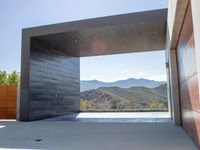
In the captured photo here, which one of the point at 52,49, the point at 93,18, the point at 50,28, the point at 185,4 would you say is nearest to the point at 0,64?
the point at 52,49

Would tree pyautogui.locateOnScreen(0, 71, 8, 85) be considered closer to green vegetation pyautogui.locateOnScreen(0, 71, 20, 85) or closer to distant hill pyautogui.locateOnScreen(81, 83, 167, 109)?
green vegetation pyautogui.locateOnScreen(0, 71, 20, 85)

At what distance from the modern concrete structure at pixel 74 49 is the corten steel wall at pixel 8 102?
125 centimetres

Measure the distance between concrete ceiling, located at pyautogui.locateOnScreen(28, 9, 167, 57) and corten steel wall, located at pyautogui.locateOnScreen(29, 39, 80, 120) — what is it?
0.56m

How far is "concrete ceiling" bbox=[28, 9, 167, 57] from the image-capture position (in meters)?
8.42

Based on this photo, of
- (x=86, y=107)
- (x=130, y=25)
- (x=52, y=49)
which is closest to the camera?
(x=130, y=25)

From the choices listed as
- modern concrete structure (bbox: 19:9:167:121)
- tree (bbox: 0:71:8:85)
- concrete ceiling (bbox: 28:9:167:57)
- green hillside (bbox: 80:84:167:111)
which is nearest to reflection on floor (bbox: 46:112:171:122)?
modern concrete structure (bbox: 19:9:167:121)

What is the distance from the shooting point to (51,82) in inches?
463

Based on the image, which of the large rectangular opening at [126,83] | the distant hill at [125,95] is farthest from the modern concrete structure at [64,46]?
the distant hill at [125,95]

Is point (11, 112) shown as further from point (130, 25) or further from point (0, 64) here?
point (0, 64)

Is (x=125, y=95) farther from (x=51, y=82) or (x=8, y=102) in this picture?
(x=8, y=102)

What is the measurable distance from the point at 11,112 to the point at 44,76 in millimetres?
2380

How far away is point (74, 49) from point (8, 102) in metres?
4.40

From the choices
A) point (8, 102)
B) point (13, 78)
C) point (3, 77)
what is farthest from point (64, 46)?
point (3, 77)

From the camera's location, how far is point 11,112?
11.0 m
